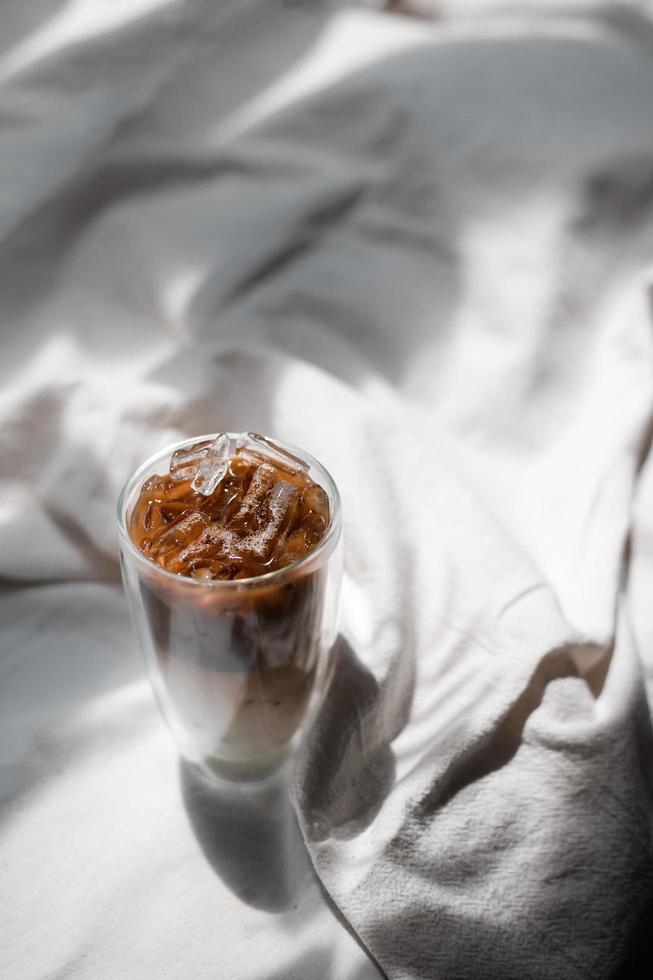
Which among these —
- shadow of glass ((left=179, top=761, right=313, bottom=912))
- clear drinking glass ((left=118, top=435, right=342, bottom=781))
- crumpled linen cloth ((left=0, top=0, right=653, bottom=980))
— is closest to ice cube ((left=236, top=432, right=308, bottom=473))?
clear drinking glass ((left=118, top=435, right=342, bottom=781))

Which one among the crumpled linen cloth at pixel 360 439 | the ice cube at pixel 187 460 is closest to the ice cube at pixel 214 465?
the ice cube at pixel 187 460

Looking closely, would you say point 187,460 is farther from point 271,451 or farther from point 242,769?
point 242,769

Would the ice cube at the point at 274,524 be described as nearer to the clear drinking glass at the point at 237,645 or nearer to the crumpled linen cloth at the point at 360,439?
the clear drinking glass at the point at 237,645

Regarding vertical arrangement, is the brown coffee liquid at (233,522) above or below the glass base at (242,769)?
above

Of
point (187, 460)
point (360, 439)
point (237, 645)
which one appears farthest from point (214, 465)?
point (360, 439)

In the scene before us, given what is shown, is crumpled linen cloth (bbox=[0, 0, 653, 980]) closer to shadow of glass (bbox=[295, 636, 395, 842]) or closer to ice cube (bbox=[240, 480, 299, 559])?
shadow of glass (bbox=[295, 636, 395, 842])

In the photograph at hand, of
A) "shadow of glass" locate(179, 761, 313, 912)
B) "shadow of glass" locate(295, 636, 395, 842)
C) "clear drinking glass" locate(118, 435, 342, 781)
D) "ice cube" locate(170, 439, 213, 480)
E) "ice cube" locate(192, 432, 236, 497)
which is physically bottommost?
"shadow of glass" locate(179, 761, 313, 912)

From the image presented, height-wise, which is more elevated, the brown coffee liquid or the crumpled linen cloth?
the brown coffee liquid
